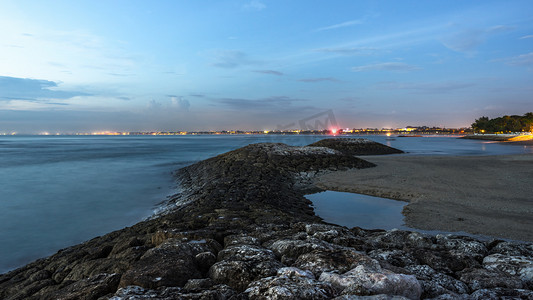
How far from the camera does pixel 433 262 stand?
4.67 m

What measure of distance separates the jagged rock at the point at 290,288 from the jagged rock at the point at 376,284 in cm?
18

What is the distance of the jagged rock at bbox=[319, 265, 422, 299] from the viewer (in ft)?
10.9

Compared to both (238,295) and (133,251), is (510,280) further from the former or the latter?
(133,251)

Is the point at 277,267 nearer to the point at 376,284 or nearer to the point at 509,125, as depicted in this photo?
the point at 376,284

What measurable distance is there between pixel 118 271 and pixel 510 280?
19.4ft

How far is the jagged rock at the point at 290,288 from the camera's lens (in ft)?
10.6

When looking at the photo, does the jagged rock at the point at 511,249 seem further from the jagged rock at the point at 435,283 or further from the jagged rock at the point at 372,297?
the jagged rock at the point at 372,297

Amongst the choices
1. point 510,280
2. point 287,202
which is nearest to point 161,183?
point 287,202

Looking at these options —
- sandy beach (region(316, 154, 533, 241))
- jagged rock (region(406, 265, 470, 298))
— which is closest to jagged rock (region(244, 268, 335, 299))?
jagged rock (region(406, 265, 470, 298))

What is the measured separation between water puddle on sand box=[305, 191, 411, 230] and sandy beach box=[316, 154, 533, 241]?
487 millimetres

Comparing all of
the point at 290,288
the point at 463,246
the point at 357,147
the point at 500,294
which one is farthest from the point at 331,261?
the point at 357,147

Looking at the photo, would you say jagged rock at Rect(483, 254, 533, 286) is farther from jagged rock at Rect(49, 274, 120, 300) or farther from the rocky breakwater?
jagged rock at Rect(49, 274, 120, 300)

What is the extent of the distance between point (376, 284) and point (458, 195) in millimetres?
11482

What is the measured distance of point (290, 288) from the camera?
3328 millimetres
